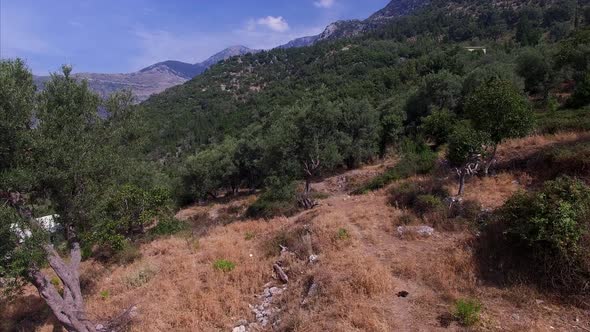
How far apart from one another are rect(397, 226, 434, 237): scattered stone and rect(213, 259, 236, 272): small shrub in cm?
611

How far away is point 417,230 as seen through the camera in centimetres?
1261

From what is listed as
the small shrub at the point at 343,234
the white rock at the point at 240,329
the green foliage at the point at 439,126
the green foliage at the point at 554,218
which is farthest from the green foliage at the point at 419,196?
the green foliage at the point at 439,126

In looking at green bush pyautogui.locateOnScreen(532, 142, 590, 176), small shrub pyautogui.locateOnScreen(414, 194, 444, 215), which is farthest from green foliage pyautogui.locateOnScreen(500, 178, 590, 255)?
green bush pyautogui.locateOnScreen(532, 142, 590, 176)

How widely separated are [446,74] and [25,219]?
42749 millimetres

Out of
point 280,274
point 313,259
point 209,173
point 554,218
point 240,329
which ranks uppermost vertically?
point 554,218

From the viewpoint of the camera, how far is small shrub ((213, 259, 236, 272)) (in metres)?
12.2

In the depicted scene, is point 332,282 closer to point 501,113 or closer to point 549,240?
point 549,240

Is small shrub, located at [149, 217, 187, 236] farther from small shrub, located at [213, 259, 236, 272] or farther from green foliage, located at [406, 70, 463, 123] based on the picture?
green foliage, located at [406, 70, 463, 123]

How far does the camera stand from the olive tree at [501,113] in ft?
45.2

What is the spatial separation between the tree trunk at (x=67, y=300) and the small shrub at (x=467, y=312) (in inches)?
353

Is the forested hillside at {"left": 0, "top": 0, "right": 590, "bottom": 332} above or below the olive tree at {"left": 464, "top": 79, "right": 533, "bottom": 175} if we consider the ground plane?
below

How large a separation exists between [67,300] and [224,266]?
4705mm

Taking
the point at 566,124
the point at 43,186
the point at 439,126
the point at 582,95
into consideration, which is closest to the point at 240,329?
the point at 43,186

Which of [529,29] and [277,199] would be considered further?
[529,29]
